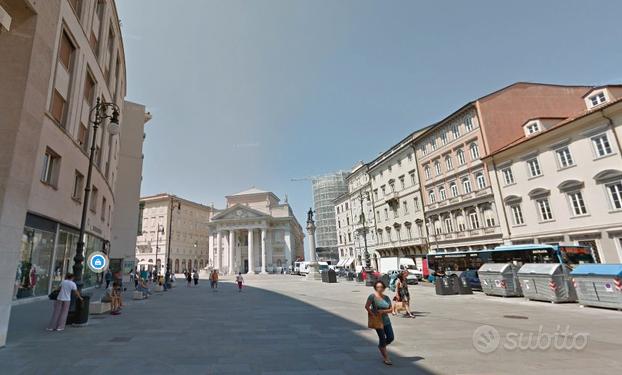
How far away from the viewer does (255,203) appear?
294 ft

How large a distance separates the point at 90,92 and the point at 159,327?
18.4 meters

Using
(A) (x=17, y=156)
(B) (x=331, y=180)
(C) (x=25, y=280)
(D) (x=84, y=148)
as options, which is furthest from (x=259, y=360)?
(B) (x=331, y=180)

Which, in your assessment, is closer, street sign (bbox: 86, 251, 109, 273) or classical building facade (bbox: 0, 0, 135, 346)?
classical building facade (bbox: 0, 0, 135, 346)

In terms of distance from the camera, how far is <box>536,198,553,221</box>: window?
25.3 m

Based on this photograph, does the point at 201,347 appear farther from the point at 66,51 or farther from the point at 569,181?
the point at 569,181

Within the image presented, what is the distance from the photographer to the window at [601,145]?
2172cm

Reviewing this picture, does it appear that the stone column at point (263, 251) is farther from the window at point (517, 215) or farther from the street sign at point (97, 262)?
the street sign at point (97, 262)

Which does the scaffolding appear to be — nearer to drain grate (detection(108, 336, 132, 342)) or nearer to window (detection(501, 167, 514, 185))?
window (detection(501, 167, 514, 185))

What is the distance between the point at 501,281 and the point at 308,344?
1547cm

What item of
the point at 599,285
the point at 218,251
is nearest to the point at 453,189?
the point at 599,285

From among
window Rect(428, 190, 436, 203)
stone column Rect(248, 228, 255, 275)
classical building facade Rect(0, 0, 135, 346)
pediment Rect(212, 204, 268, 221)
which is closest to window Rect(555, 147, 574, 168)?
window Rect(428, 190, 436, 203)

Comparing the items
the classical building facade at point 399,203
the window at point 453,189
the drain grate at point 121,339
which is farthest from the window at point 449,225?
the drain grate at point 121,339

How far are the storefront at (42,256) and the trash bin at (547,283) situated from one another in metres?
23.6

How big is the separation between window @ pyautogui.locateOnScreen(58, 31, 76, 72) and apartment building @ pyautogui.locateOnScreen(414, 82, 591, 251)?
3457cm
